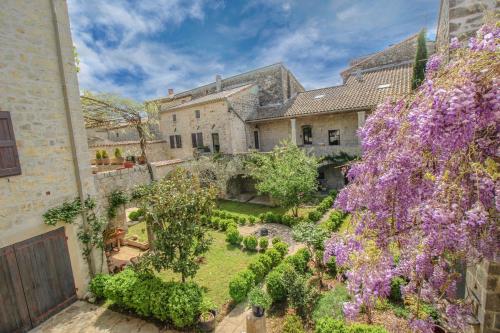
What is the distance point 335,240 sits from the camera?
4230mm

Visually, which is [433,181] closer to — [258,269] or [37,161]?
[258,269]

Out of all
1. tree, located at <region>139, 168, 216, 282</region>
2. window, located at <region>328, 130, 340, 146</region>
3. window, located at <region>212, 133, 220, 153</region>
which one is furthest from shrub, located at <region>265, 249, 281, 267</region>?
window, located at <region>212, 133, 220, 153</region>

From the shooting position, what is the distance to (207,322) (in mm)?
5805

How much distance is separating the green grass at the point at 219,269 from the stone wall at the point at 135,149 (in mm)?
13107

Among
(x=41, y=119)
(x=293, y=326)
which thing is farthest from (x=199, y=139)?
(x=293, y=326)

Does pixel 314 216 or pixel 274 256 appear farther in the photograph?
pixel 314 216

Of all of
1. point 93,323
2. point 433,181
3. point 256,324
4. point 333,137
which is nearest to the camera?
point 433,181

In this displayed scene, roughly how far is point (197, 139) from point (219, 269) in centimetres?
1462

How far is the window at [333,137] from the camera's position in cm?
1767

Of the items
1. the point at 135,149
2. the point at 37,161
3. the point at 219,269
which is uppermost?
the point at 135,149

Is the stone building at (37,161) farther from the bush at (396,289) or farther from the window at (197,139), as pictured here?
the window at (197,139)

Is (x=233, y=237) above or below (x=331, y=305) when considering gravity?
below

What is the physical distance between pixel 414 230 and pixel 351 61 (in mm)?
28656

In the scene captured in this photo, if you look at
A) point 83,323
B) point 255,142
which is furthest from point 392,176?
point 255,142
